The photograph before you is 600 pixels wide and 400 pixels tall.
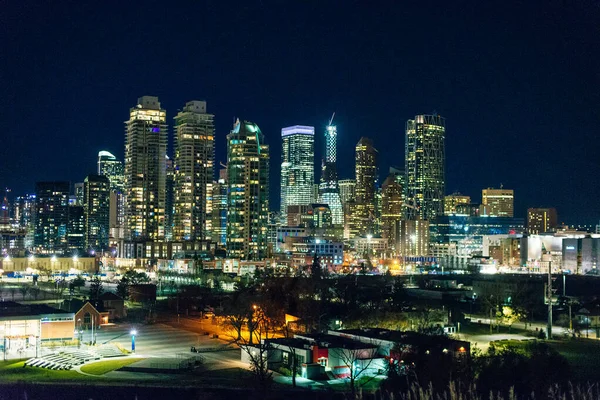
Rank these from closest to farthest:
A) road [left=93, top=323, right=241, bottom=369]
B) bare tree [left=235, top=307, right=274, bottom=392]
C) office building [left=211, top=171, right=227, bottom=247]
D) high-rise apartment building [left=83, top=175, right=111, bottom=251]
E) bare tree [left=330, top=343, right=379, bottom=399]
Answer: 1. bare tree [left=235, top=307, right=274, bottom=392]
2. bare tree [left=330, top=343, right=379, bottom=399]
3. road [left=93, top=323, right=241, bottom=369]
4. office building [left=211, top=171, right=227, bottom=247]
5. high-rise apartment building [left=83, top=175, right=111, bottom=251]

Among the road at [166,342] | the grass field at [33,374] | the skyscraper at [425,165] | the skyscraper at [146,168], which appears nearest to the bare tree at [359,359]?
the road at [166,342]

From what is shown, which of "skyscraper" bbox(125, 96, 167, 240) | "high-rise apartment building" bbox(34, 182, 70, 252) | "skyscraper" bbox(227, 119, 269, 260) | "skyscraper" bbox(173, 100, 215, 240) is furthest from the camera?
"high-rise apartment building" bbox(34, 182, 70, 252)

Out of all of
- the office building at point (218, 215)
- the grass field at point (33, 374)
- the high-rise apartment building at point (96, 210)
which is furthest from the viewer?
the high-rise apartment building at point (96, 210)

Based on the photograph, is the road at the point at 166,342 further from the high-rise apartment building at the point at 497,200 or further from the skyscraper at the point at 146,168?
the high-rise apartment building at the point at 497,200

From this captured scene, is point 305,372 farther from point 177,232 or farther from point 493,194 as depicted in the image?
point 493,194

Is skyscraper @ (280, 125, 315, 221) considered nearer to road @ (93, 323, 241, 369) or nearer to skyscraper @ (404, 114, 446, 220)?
skyscraper @ (404, 114, 446, 220)

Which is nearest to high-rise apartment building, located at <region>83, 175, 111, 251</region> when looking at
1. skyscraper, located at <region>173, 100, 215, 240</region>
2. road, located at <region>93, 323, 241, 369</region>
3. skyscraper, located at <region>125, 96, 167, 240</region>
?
skyscraper, located at <region>125, 96, 167, 240</region>

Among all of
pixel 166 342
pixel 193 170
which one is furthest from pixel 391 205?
pixel 166 342
